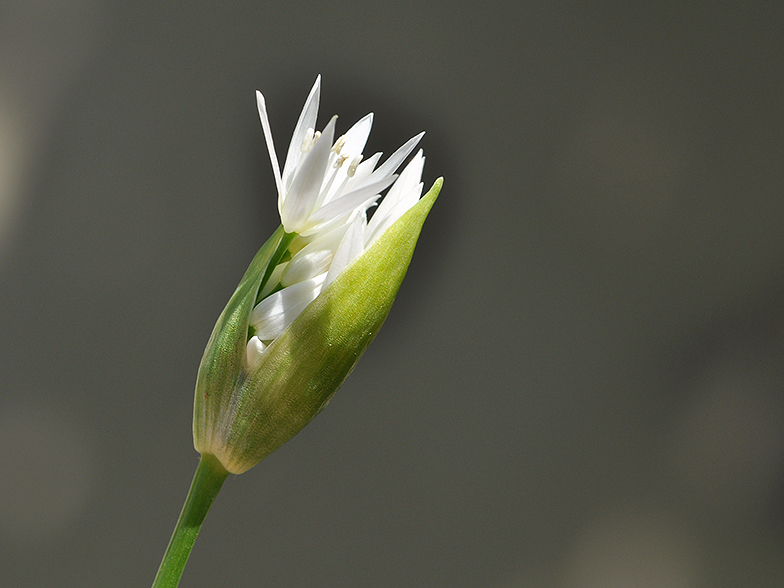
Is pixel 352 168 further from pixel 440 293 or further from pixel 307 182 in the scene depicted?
pixel 440 293

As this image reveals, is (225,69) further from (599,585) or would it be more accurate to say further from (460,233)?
(599,585)

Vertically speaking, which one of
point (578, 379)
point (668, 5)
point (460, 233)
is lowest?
point (578, 379)

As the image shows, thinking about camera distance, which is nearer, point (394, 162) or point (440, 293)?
point (394, 162)

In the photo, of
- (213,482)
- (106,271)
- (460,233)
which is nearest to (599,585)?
(460,233)

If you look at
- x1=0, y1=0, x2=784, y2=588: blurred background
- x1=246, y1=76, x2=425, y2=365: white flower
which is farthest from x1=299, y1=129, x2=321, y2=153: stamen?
x1=0, y1=0, x2=784, y2=588: blurred background

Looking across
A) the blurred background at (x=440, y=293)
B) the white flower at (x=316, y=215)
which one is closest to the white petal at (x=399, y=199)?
the white flower at (x=316, y=215)

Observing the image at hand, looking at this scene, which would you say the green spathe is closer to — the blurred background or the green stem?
the green stem

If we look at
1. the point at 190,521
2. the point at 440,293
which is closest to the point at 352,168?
the point at 190,521
